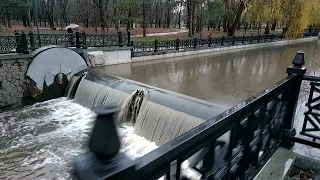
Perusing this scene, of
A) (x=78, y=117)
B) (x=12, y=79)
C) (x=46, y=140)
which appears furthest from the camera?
(x=12, y=79)

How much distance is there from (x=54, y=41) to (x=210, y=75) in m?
7.74

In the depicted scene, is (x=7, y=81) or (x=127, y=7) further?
(x=127, y=7)

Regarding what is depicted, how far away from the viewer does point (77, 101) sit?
901cm

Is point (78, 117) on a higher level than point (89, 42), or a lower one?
lower

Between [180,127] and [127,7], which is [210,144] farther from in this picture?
[127,7]

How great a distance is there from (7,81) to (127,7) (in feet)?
45.9

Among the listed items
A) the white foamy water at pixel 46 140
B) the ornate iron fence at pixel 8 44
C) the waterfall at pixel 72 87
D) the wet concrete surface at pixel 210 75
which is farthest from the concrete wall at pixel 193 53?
the white foamy water at pixel 46 140

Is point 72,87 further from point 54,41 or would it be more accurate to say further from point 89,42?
point 89,42

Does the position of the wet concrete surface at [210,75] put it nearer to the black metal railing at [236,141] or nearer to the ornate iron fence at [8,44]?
the ornate iron fence at [8,44]

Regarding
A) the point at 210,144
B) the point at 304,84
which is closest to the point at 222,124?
the point at 210,144

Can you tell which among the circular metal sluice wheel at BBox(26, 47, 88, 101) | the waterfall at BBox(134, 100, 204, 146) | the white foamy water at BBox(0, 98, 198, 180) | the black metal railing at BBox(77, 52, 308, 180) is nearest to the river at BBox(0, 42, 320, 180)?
the white foamy water at BBox(0, 98, 198, 180)

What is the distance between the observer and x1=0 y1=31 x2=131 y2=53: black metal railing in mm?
9467

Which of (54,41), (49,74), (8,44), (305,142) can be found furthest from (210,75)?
(8,44)

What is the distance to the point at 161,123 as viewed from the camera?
5.94m
